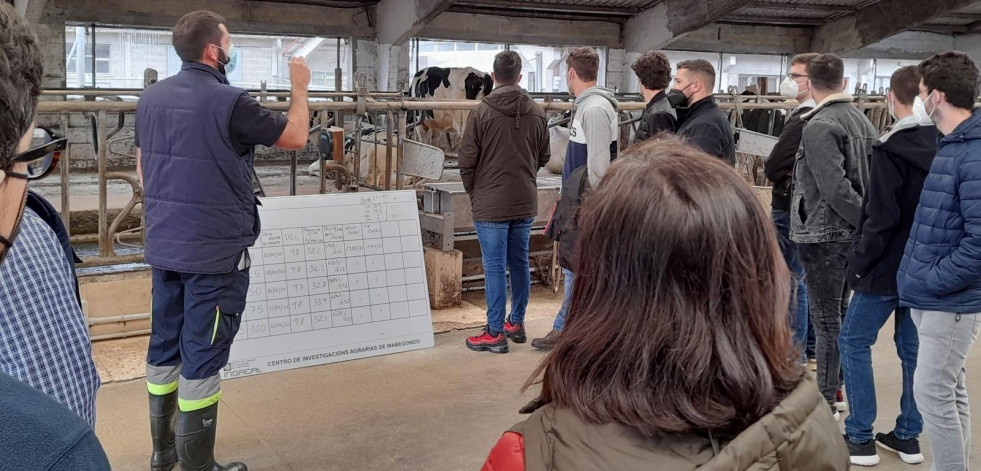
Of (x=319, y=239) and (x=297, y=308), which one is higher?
(x=319, y=239)

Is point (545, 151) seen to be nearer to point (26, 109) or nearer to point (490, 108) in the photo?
point (490, 108)

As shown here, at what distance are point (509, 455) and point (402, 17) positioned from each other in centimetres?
1360

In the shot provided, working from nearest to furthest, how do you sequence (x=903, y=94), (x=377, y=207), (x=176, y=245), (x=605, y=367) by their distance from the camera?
(x=605, y=367)
(x=176, y=245)
(x=903, y=94)
(x=377, y=207)

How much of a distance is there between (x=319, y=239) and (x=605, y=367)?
3718mm

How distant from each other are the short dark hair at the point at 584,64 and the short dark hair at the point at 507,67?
301 millimetres

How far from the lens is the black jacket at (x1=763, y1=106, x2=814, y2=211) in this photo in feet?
13.9

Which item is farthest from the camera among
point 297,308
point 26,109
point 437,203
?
point 437,203

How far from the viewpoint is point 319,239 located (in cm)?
482

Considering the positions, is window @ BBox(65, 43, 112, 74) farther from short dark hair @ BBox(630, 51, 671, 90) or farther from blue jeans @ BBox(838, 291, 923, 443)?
blue jeans @ BBox(838, 291, 923, 443)

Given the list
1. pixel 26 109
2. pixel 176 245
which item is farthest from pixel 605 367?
pixel 176 245

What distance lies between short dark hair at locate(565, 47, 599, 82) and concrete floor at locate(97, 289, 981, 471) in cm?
162

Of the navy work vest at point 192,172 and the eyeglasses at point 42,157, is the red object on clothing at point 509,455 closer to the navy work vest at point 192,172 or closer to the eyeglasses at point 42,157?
the eyeglasses at point 42,157

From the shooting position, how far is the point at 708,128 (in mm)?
4070

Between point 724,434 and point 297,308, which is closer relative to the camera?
point 724,434
